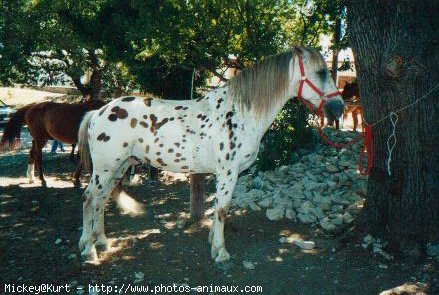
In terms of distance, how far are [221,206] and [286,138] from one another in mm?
4529

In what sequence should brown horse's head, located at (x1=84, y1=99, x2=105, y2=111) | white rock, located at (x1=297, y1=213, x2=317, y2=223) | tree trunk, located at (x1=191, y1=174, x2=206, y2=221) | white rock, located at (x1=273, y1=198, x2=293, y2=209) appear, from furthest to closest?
brown horse's head, located at (x1=84, y1=99, x2=105, y2=111), white rock, located at (x1=273, y1=198, x2=293, y2=209), tree trunk, located at (x1=191, y1=174, x2=206, y2=221), white rock, located at (x1=297, y1=213, x2=317, y2=223)

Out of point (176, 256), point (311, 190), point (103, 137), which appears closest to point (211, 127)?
point (103, 137)

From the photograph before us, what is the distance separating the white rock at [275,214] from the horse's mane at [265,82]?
213 centimetres

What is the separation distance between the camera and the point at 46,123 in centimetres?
874

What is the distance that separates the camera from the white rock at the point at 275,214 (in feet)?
20.1

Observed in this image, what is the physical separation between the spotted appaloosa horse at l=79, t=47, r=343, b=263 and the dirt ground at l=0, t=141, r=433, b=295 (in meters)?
0.37

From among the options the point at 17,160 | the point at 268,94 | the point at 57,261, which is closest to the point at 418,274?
the point at 268,94

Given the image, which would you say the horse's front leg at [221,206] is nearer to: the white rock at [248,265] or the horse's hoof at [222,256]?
the horse's hoof at [222,256]

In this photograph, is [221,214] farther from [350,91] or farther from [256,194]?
[350,91]

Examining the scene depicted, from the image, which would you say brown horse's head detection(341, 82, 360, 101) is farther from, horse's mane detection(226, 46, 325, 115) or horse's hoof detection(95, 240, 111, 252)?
horse's hoof detection(95, 240, 111, 252)

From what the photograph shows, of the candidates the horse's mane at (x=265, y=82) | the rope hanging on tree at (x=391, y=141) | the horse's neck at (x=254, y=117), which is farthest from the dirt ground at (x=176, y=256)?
the horse's mane at (x=265, y=82)

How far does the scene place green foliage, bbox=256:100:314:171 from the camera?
28.7 feet

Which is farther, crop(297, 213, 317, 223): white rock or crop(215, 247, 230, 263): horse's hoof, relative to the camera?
crop(297, 213, 317, 223): white rock

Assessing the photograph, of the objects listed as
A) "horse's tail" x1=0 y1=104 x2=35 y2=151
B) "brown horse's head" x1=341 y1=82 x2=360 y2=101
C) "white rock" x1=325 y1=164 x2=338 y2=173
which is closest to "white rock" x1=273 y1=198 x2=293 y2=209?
"white rock" x1=325 y1=164 x2=338 y2=173
